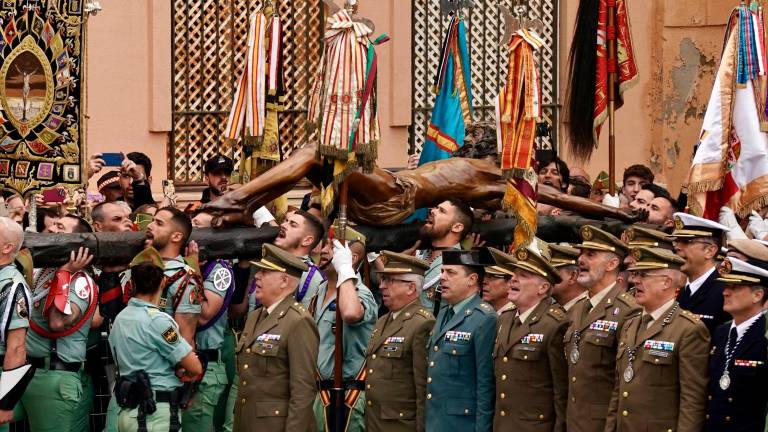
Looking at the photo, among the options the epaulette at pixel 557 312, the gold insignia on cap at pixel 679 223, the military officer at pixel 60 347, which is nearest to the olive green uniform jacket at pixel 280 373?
the military officer at pixel 60 347

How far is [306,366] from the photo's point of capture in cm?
1056

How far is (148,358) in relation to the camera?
1051 cm

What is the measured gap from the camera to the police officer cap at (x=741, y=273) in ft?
29.8

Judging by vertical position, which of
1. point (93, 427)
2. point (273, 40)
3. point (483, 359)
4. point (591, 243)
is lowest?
point (93, 427)

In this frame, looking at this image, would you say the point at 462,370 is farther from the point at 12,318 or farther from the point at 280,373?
the point at 12,318

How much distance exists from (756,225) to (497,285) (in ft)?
7.61

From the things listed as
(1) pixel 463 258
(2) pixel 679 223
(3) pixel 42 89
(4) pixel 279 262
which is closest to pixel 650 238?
(2) pixel 679 223

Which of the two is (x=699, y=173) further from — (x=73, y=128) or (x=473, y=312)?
(x=73, y=128)

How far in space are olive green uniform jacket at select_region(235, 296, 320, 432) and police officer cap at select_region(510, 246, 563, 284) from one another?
1.32m

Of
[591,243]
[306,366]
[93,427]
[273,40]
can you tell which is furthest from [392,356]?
[273,40]

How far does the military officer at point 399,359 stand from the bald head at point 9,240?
2137 millimetres

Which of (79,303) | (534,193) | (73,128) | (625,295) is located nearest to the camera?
(625,295)

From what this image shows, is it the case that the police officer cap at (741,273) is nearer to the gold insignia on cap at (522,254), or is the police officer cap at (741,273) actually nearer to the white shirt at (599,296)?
the white shirt at (599,296)

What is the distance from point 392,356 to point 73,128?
357 cm
